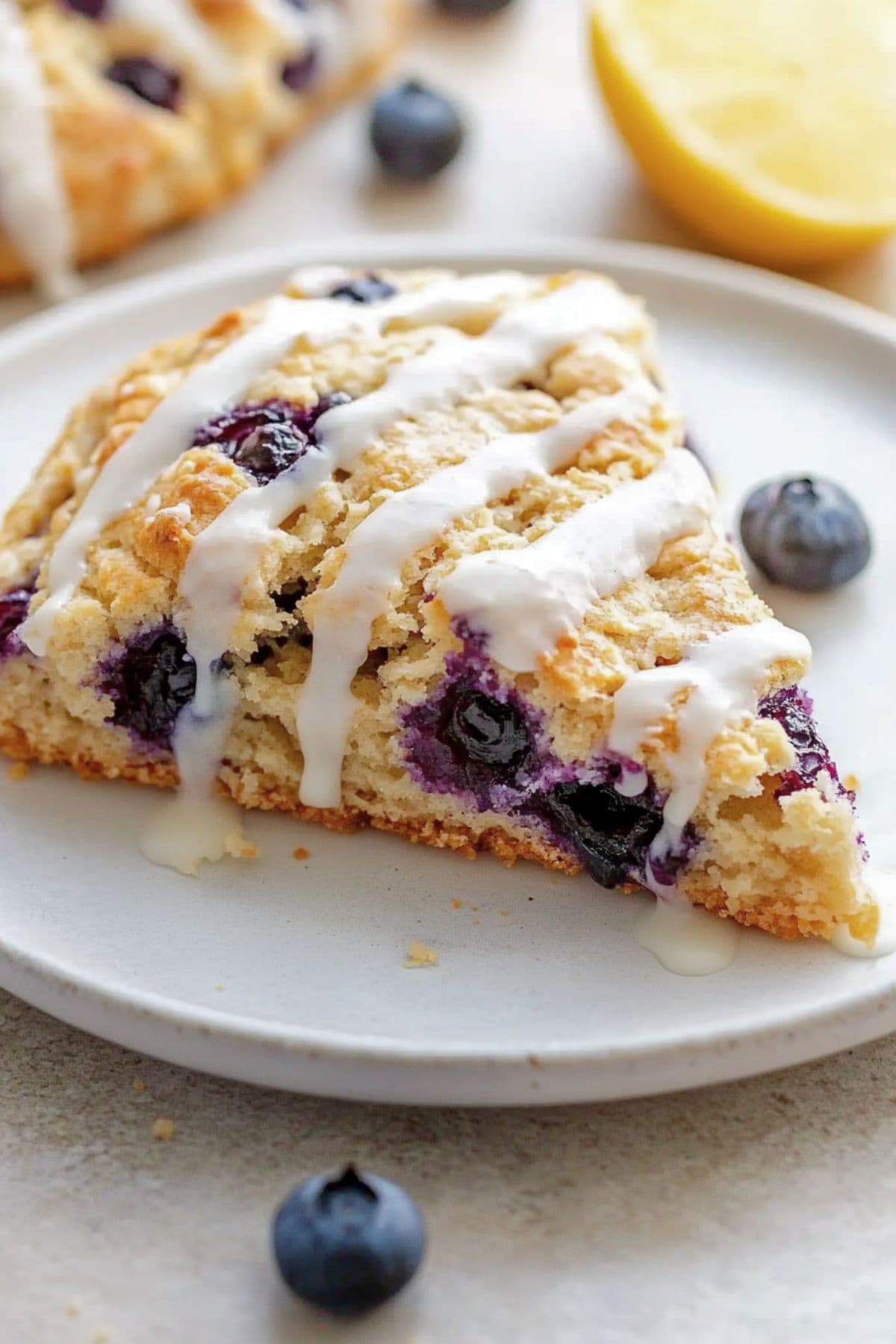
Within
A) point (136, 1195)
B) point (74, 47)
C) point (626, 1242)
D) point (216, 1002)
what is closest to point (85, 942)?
point (216, 1002)

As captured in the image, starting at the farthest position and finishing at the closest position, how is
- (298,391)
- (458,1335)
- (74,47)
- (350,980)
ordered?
(74,47), (298,391), (350,980), (458,1335)

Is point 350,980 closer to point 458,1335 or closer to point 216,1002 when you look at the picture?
point 216,1002

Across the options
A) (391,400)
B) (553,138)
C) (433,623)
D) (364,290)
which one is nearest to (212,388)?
(391,400)

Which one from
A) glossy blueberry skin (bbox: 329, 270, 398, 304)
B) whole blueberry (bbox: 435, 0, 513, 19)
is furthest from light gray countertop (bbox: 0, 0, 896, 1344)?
whole blueberry (bbox: 435, 0, 513, 19)

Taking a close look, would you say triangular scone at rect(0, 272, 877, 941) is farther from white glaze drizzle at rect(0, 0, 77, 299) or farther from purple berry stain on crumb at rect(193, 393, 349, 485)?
white glaze drizzle at rect(0, 0, 77, 299)

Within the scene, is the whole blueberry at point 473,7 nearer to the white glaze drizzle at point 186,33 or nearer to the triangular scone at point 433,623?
the white glaze drizzle at point 186,33

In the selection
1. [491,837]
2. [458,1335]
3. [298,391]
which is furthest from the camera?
[298,391]

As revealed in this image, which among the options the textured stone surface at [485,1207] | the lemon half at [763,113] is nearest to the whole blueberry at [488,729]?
the textured stone surface at [485,1207]

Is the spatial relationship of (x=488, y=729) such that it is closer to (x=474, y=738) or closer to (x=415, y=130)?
(x=474, y=738)
